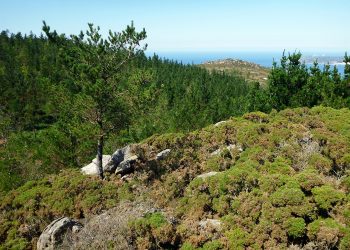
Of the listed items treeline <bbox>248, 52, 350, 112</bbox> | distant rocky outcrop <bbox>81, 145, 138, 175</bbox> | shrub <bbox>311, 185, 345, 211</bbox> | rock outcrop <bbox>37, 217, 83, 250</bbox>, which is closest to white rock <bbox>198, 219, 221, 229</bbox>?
shrub <bbox>311, 185, 345, 211</bbox>

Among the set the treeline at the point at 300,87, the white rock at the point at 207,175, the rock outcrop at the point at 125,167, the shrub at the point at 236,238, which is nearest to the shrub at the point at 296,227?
the shrub at the point at 236,238

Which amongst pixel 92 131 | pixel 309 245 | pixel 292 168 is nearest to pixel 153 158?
pixel 92 131

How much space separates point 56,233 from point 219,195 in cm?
757

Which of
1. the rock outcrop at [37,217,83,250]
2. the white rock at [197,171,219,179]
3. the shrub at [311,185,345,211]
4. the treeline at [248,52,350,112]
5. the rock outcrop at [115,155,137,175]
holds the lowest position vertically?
the rock outcrop at [37,217,83,250]

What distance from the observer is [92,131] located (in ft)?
60.3

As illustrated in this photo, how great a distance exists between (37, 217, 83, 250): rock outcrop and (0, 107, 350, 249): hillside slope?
22.5 inches

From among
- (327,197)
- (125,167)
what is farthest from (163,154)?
(327,197)

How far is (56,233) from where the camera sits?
13.6m

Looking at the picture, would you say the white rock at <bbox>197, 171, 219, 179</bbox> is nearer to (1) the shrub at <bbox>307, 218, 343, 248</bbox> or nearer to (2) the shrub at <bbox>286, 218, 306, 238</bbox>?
(2) the shrub at <bbox>286, 218, 306, 238</bbox>

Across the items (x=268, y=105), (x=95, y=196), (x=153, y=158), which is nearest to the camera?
(x=95, y=196)

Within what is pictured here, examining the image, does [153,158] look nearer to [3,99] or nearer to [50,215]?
[50,215]

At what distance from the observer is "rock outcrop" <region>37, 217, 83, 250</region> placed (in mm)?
13445

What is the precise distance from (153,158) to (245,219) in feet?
32.8

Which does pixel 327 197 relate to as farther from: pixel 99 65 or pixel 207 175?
pixel 99 65
